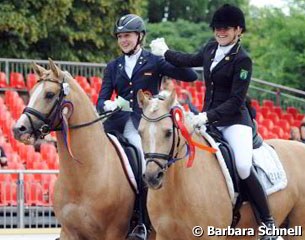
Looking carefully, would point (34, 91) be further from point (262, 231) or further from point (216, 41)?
point (262, 231)

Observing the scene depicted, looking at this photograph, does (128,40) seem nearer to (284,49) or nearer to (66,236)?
(66,236)

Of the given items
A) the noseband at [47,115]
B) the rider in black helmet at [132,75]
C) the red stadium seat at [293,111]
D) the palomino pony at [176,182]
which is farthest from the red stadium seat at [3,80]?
Answer: the palomino pony at [176,182]

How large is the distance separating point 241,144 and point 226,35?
3.54 feet

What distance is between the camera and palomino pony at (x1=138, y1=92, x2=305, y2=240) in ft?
30.8

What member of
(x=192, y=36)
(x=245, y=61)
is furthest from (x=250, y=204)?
(x=192, y=36)

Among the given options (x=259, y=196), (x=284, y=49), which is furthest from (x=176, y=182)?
(x=284, y=49)

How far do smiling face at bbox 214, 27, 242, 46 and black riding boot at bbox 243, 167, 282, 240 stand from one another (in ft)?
4.10

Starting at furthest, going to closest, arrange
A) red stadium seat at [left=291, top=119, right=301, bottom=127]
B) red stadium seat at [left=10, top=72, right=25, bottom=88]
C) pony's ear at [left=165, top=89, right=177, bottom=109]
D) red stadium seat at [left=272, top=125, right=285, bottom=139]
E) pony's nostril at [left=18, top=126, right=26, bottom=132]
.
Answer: red stadium seat at [left=291, top=119, right=301, bottom=127] < red stadium seat at [left=10, top=72, right=25, bottom=88] < red stadium seat at [left=272, top=125, right=285, bottom=139] < pony's nostril at [left=18, top=126, right=26, bottom=132] < pony's ear at [left=165, top=89, right=177, bottom=109]

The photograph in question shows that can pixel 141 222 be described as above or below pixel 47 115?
below

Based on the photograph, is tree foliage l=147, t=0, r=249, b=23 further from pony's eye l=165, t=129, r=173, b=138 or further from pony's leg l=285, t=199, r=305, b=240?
pony's eye l=165, t=129, r=173, b=138

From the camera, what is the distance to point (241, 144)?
10383mm

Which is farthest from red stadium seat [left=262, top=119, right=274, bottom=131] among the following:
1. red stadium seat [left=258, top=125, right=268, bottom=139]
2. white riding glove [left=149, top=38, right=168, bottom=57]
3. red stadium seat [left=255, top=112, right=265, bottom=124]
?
white riding glove [left=149, top=38, right=168, bottom=57]

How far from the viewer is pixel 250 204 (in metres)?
10.5

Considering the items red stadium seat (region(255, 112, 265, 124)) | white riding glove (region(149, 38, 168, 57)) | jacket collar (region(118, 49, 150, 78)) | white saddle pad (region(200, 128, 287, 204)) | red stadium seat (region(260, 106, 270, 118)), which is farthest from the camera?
red stadium seat (region(260, 106, 270, 118))
